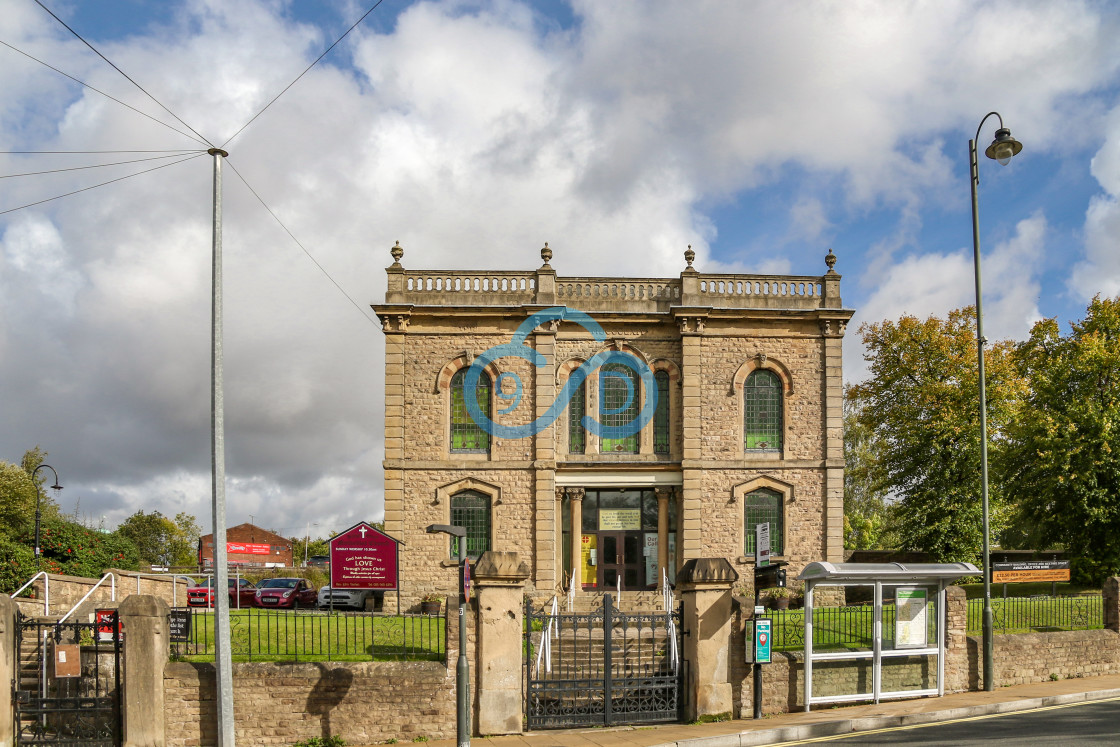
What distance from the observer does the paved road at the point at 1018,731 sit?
1252 centimetres

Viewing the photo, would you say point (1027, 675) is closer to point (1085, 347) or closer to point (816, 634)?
point (816, 634)

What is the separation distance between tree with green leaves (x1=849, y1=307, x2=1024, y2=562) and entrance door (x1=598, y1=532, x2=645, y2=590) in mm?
12203

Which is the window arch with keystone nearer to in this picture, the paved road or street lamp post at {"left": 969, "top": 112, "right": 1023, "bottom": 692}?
street lamp post at {"left": 969, "top": 112, "right": 1023, "bottom": 692}

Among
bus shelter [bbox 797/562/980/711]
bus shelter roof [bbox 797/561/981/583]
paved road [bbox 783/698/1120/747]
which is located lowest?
paved road [bbox 783/698/1120/747]

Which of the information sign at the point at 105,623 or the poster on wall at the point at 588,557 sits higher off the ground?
the information sign at the point at 105,623

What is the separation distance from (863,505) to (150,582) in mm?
44362

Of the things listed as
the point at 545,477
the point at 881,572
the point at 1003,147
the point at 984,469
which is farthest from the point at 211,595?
the point at 1003,147

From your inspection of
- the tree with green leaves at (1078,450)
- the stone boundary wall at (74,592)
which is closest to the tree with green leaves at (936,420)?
the tree with green leaves at (1078,450)

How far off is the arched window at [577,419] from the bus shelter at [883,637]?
11416 millimetres

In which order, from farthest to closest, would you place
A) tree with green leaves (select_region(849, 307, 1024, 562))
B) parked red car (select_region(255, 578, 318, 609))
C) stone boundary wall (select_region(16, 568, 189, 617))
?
tree with green leaves (select_region(849, 307, 1024, 562))
parked red car (select_region(255, 578, 318, 609))
stone boundary wall (select_region(16, 568, 189, 617))

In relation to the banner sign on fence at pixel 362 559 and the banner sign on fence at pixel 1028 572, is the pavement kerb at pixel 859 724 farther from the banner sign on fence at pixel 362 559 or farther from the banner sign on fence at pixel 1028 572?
the banner sign on fence at pixel 362 559

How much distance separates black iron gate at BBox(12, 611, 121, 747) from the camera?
13.6 meters

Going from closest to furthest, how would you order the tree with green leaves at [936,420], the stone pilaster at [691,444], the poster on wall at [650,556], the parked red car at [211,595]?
1. the parked red car at [211,595]
2. the stone pilaster at [691,444]
3. the poster on wall at [650,556]
4. the tree with green leaves at [936,420]

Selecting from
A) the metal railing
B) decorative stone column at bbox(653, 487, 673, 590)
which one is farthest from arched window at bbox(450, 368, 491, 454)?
the metal railing
